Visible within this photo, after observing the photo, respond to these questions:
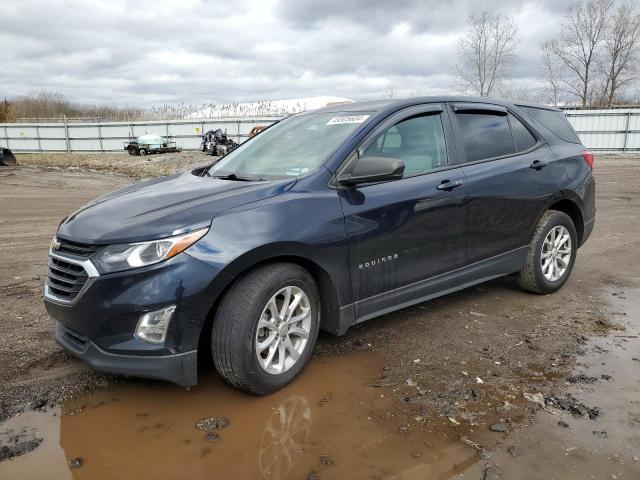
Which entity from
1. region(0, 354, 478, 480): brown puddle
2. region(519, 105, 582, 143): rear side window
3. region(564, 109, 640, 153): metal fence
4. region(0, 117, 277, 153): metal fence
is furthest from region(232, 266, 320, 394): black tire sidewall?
region(0, 117, 277, 153): metal fence

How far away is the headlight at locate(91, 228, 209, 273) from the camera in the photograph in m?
2.71

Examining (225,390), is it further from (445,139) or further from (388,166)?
(445,139)

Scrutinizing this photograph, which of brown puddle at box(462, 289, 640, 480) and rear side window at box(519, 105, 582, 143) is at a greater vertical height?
rear side window at box(519, 105, 582, 143)

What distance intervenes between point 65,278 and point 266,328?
116 centimetres

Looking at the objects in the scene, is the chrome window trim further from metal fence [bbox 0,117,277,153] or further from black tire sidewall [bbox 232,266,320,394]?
metal fence [bbox 0,117,277,153]

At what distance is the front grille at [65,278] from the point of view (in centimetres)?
282

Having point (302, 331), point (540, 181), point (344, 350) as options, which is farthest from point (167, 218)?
point (540, 181)

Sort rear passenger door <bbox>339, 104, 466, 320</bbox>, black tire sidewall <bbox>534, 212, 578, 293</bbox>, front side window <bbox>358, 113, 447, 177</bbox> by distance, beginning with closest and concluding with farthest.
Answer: rear passenger door <bbox>339, 104, 466, 320</bbox>
front side window <bbox>358, 113, 447, 177</bbox>
black tire sidewall <bbox>534, 212, 578, 293</bbox>

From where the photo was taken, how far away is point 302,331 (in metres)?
3.23

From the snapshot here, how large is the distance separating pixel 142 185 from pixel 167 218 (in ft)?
3.76

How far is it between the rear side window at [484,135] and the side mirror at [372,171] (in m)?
1.12

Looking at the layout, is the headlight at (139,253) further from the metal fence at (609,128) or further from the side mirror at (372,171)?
the metal fence at (609,128)

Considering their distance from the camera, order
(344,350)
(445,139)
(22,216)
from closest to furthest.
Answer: (344,350) < (445,139) < (22,216)

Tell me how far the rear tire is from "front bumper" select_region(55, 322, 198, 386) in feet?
10.6
